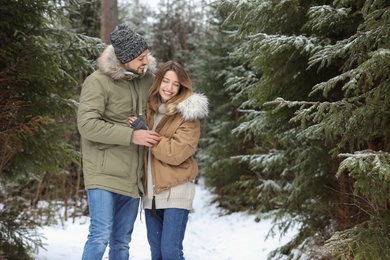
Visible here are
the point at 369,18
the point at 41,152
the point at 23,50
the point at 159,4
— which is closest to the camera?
the point at 369,18

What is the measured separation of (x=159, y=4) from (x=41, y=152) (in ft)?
64.4

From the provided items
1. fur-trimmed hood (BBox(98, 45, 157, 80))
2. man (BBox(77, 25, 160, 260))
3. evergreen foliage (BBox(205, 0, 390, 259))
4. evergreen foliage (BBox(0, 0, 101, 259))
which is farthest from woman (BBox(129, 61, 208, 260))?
evergreen foliage (BBox(0, 0, 101, 259))

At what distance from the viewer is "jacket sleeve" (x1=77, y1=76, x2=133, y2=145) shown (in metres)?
3.31

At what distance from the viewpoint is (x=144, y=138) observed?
3.34 m

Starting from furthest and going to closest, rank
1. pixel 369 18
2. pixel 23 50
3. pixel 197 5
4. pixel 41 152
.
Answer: pixel 197 5 < pixel 41 152 < pixel 23 50 < pixel 369 18

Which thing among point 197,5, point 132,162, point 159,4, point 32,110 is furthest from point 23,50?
point 197,5

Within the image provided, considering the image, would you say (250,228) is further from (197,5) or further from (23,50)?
(197,5)

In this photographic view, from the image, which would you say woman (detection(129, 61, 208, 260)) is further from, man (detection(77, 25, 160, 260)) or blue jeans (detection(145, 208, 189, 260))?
man (detection(77, 25, 160, 260))

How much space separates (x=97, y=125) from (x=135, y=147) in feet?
1.39

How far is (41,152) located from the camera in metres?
5.34

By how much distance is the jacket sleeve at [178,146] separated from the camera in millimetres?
3381

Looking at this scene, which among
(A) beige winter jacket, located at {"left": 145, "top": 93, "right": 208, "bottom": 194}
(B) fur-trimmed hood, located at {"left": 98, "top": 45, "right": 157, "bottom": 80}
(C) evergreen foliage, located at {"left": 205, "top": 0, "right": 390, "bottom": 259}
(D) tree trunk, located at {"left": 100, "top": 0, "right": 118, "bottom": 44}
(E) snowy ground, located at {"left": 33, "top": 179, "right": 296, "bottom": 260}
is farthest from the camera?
(D) tree trunk, located at {"left": 100, "top": 0, "right": 118, "bottom": 44}

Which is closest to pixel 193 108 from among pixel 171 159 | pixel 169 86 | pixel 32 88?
pixel 169 86

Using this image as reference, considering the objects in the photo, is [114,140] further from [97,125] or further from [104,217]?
[104,217]
